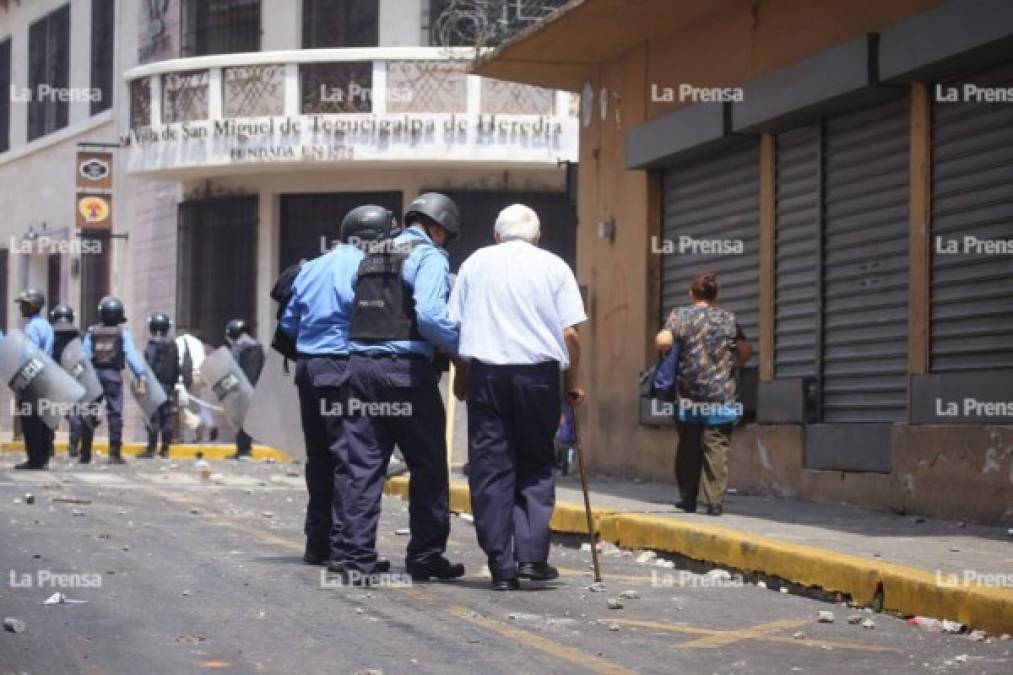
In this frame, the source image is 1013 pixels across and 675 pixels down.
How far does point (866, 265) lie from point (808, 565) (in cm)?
472

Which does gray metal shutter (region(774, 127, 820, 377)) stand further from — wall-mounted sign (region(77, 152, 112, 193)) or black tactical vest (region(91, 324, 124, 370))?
wall-mounted sign (region(77, 152, 112, 193))

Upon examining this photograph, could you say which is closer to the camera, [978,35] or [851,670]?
[851,670]

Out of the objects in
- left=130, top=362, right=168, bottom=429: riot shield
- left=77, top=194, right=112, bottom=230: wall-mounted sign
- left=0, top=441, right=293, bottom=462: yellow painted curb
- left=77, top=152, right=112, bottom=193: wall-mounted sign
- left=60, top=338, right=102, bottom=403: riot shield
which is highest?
left=77, top=152, right=112, bottom=193: wall-mounted sign

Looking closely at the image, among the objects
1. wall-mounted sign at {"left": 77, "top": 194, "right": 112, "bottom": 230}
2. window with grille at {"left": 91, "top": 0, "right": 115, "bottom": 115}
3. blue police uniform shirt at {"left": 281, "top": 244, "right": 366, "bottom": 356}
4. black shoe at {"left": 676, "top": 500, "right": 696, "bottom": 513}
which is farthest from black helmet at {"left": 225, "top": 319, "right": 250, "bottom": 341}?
blue police uniform shirt at {"left": 281, "top": 244, "right": 366, "bottom": 356}

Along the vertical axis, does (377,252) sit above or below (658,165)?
below

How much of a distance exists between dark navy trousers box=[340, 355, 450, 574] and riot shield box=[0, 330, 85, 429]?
10917 mm

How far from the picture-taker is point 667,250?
18297 millimetres

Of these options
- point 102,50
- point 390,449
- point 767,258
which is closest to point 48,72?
point 102,50

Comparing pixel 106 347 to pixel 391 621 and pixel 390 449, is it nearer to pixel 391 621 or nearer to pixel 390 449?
pixel 390 449

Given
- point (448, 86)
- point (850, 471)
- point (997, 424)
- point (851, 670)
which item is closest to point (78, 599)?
point (851, 670)

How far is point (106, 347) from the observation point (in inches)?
893

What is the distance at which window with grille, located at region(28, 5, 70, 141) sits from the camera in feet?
116

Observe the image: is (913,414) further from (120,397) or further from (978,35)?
(120,397)

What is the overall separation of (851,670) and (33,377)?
46.9 ft
